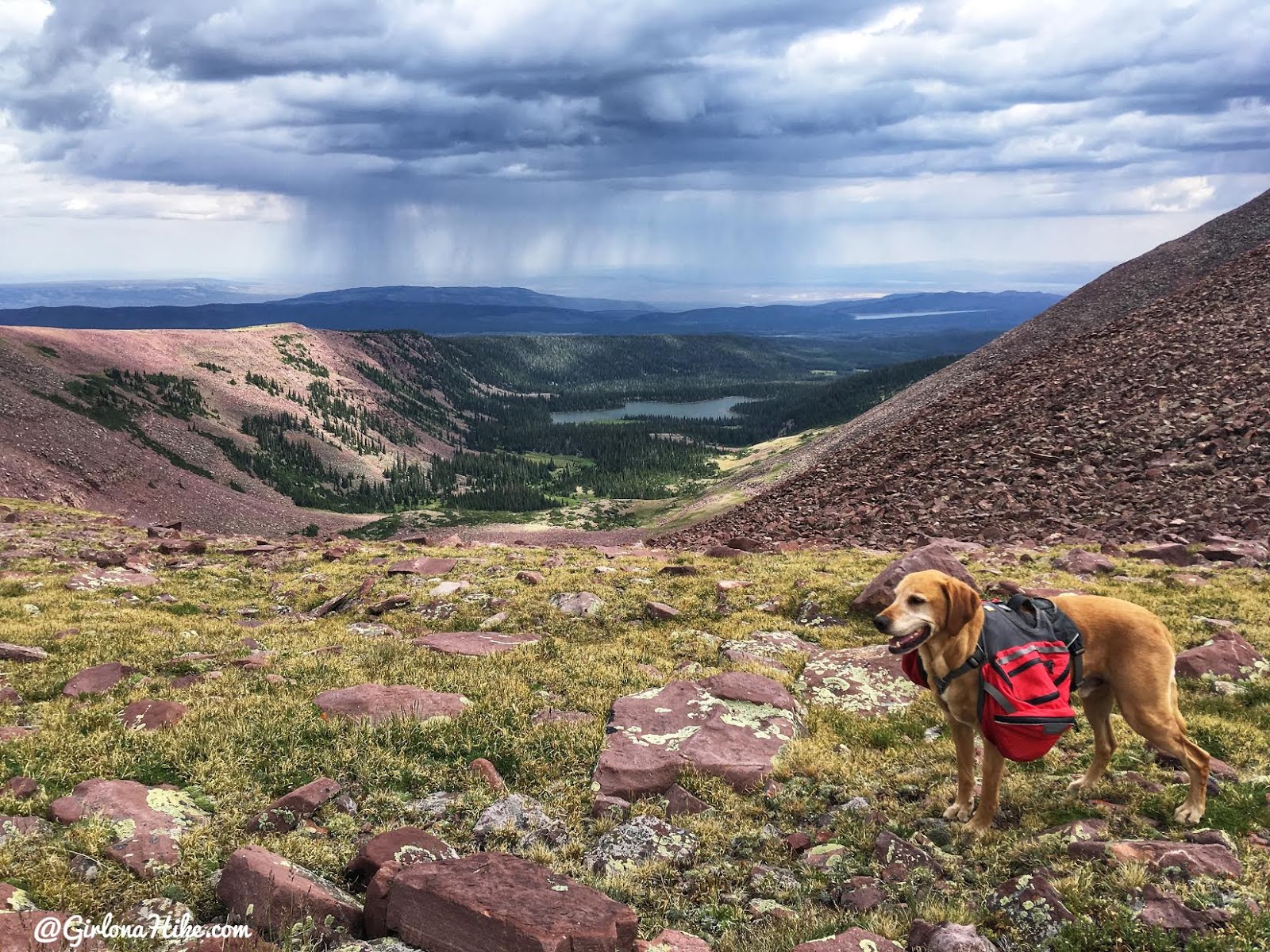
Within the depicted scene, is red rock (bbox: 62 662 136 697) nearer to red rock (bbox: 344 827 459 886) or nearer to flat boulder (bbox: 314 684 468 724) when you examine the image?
flat boulder (bbox: 314 684 468 724)

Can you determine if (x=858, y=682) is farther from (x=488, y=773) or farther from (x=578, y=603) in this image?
(x=578, y=603)

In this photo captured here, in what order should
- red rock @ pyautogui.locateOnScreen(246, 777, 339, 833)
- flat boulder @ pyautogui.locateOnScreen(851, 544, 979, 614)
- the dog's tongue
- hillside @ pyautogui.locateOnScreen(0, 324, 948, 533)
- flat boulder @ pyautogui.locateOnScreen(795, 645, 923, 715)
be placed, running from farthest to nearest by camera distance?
hillside @ pyautogui.locateOnScreen(0, 324, 948, 533) → flat boulder @ pyautogui.locateOnScreen(851, 544, 979, 614) → flat boulder @ pyautogui.locateOnScreen(795, 645, 923, 715) → red rock @ pyautogui.locateOnScreen(246, 777, 339, 833) → the dog's tongue

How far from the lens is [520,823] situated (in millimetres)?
8266

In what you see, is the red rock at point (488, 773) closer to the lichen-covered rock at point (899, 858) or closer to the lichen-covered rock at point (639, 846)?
the lichen-covered rock at point (639, 846)

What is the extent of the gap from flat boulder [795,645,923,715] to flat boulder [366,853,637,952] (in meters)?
6.58

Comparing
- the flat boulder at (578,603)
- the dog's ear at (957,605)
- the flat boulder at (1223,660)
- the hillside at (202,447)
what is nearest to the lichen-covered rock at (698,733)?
the dog's ear at (957,605)

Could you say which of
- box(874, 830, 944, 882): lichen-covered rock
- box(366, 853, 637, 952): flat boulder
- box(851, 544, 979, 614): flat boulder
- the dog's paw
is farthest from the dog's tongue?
box(851, 544, 979, 614): flat boulder

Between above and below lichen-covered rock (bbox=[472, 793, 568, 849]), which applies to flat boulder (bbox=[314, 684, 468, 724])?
above

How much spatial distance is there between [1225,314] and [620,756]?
46591mm

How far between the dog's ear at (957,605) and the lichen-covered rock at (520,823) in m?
5.04

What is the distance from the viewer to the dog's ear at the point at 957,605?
7.32m

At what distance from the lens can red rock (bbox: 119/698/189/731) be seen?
403 inches

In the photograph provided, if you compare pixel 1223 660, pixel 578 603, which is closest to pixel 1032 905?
pixel 1223 660

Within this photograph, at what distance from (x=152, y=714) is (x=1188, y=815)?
13.6 m
